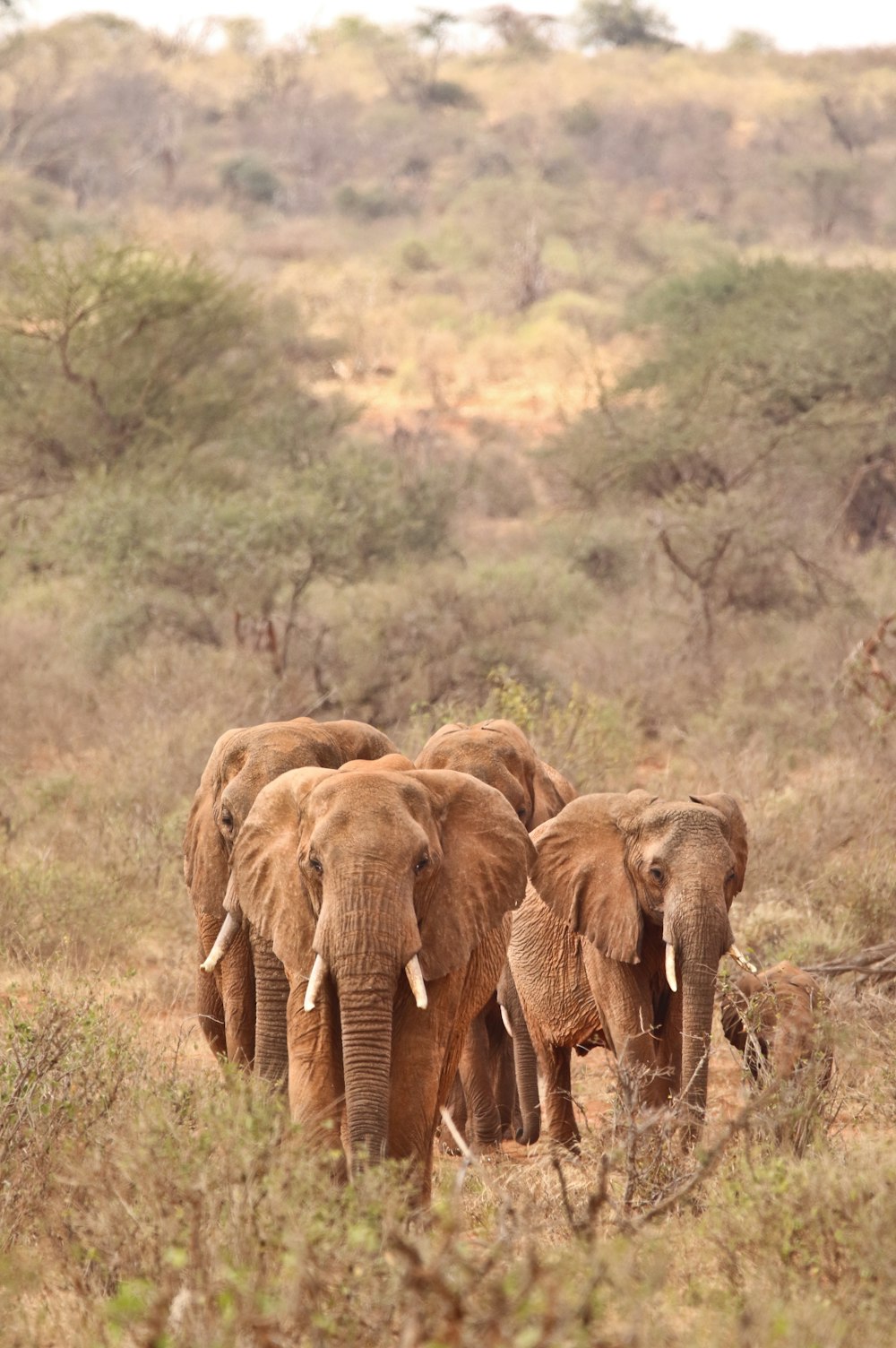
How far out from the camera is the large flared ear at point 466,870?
16.1 ft

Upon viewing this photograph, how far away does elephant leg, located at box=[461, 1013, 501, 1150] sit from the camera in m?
6.70

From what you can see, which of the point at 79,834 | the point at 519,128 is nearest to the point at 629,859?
the point at 79,834

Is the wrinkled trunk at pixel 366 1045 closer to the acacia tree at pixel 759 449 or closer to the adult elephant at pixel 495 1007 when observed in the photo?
the adult elephant at pixel 495 1007

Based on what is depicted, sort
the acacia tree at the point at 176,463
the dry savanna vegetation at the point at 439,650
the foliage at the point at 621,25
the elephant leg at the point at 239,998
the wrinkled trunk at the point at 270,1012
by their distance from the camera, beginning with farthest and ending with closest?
the foliage at the point at 621,25 < the acacia tree at the point at 176,463 < the elephant leg at the point at 239,998 < the wrinkled trunk at the point at 270,1012 < the dry savanna vegetation at the point at 439,650

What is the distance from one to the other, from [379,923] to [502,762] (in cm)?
223

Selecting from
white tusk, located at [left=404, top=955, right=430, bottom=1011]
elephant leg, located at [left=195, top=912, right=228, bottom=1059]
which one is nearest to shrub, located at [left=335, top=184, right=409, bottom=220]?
elephant leg, located at [left=195, top=912, right=228, bottom=1059]

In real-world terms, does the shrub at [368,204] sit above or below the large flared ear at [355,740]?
below

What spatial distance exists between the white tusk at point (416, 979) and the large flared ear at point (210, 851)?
146cm

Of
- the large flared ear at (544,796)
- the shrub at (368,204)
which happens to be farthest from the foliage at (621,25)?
the large flared ear at (544,796)

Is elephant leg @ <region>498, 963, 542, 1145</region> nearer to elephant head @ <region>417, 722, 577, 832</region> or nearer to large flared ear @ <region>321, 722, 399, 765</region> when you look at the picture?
elephant head @ <region>417, 722, 577, 832</region>

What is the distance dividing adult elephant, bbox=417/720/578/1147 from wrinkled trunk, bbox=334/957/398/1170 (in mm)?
1909

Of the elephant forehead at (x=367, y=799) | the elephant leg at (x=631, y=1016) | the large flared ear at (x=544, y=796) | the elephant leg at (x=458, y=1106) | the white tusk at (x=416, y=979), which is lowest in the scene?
the elephant leg at (x=458, y=1106)

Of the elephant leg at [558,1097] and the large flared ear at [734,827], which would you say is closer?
the large flared ear at [734,827]

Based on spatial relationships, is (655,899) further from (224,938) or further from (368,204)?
(368,204)
